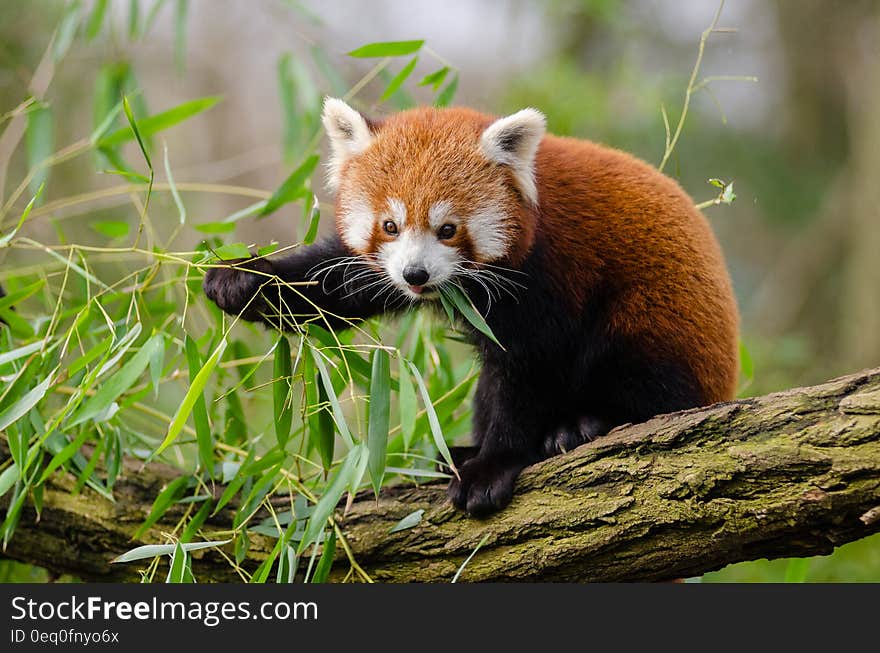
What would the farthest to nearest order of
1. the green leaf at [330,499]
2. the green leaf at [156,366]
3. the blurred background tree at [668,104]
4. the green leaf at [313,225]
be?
the blurred background tree at [668,104]
the green leaf at [313,225]
the green leaf at [156,366]
the green leaf at [330,499]

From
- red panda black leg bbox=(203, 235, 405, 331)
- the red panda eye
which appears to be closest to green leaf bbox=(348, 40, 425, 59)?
red panda black leg bbox=(203, 235, 405, 331)

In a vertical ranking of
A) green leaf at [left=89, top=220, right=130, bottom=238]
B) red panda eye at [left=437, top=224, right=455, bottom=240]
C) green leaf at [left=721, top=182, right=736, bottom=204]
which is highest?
green leaf at [left=721, top=182, right=736, bottom=204]

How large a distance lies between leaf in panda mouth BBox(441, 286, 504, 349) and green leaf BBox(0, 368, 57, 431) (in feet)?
3.95

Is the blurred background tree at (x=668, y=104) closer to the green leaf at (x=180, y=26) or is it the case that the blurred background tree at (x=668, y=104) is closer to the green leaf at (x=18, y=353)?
the green leaf at (x=180, y=26)

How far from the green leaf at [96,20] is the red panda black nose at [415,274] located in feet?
7.15

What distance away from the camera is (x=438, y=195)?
9.14 ft

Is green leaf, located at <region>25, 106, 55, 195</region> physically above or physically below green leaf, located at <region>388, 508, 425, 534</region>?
above

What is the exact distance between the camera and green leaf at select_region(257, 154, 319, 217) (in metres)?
3.24

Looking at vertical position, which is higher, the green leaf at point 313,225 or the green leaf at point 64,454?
the green leaf at point 313,225

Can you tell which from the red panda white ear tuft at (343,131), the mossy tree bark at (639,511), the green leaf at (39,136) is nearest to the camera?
the mossy tree bark at (639,511)

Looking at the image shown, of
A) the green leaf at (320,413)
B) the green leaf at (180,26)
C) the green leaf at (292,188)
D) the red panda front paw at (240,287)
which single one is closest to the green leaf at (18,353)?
the red panda front paw at (240,287)

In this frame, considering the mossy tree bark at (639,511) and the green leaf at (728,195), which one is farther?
the green leaf at (728,195)

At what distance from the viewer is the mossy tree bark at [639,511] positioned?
6.81 ft

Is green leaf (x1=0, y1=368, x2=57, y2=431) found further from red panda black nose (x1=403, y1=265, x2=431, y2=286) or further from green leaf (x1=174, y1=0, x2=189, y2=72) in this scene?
green leaf (x1=174, y1=0, x2=189, y2=72)
